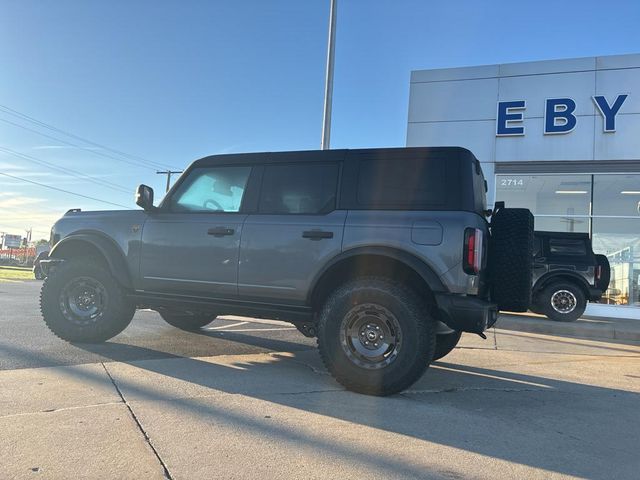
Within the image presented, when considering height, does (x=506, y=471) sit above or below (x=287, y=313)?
below

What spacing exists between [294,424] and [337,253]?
62.0 inches

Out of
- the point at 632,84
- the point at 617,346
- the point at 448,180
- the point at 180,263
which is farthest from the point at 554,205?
the point at 180,263

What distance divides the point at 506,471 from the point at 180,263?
12.0 feet

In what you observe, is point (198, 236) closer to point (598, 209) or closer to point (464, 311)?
point (464, 311)

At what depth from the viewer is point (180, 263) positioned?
17.4 ft

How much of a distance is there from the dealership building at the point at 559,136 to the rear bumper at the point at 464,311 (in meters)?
10.2

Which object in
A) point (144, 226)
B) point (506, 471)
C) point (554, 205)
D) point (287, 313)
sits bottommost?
point (506, 471)

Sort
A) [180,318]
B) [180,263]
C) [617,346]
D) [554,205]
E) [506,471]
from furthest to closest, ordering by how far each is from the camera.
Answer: [554,205] < [617,346] < [180,318] < [180,263] < [506,471]

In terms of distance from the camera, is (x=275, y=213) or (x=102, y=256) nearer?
(x=275, y=213)

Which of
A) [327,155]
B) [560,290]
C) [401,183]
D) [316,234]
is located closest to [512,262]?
[401,183]

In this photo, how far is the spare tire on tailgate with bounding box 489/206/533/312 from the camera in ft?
15.2

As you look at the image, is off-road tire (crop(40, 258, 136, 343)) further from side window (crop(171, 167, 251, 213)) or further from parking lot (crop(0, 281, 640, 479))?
side window (crop(171, 167, 251, 213))

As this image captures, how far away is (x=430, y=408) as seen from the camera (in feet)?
13.5

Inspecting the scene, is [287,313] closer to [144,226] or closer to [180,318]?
[144,226]
